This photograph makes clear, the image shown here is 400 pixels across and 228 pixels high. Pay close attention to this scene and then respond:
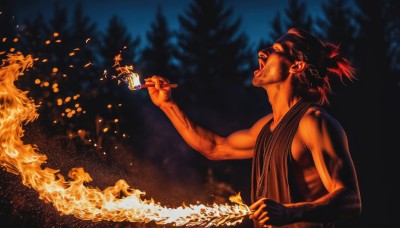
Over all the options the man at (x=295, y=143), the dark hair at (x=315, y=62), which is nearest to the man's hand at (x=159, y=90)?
the man at (x=295, y=143)

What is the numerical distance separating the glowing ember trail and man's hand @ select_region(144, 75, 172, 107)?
697 mm

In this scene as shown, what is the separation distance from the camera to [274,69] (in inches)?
150

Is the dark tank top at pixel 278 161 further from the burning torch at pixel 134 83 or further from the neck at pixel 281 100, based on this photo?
the burning torch at pixel 134 83

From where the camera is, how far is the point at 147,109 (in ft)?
37.3

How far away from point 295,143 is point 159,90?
1.28 metres

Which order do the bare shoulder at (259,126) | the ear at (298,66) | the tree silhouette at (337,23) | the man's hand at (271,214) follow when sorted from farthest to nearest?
the tree silhouette at (337,23)
the bare shoulder at (259,126)
the ear at (298,66)
the man's hand at (271,214)

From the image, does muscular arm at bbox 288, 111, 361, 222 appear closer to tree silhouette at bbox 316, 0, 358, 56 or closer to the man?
the man

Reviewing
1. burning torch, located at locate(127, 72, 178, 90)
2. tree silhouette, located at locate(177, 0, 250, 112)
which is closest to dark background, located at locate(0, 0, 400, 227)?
burning torch, located at locate(127, 72, 178, 90)

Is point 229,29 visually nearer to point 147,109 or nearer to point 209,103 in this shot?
point 209,103

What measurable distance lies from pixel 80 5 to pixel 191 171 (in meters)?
28.6

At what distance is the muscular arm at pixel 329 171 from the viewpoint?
9.71ft

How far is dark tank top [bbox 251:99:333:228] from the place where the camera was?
10.9 ft

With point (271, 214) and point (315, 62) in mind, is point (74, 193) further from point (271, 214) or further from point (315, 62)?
point (315, 62)

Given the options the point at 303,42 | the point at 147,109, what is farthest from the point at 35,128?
the point at 147,109
